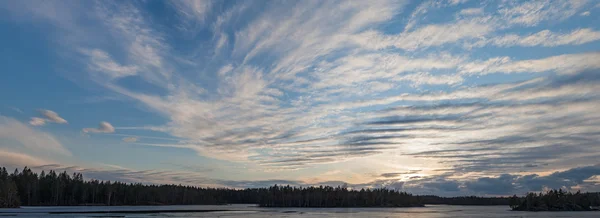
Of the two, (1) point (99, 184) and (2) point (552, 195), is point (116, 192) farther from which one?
(2) point (552, 195)

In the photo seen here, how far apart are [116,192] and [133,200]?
9.74 m

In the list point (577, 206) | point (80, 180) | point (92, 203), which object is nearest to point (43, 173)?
point (80, 180)

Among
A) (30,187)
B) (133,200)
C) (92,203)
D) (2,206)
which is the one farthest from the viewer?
(133,200)

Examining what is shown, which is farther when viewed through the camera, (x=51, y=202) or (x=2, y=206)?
(x=51, y=202)

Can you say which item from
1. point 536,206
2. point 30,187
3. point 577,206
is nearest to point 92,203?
point 30,187

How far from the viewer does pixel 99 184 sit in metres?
194

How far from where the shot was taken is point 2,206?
139m

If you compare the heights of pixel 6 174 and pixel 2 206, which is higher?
pixel 6 174

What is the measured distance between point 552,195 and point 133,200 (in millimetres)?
172403

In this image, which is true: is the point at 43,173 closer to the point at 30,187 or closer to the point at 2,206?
the point at 30,187

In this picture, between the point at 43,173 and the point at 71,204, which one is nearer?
the point at 71,204

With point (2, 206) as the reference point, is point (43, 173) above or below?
above

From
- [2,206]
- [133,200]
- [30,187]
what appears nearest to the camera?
[2,206]

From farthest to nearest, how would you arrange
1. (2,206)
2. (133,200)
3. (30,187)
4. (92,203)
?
(133,200) < (92,203) < (30,187) < (2,206)
